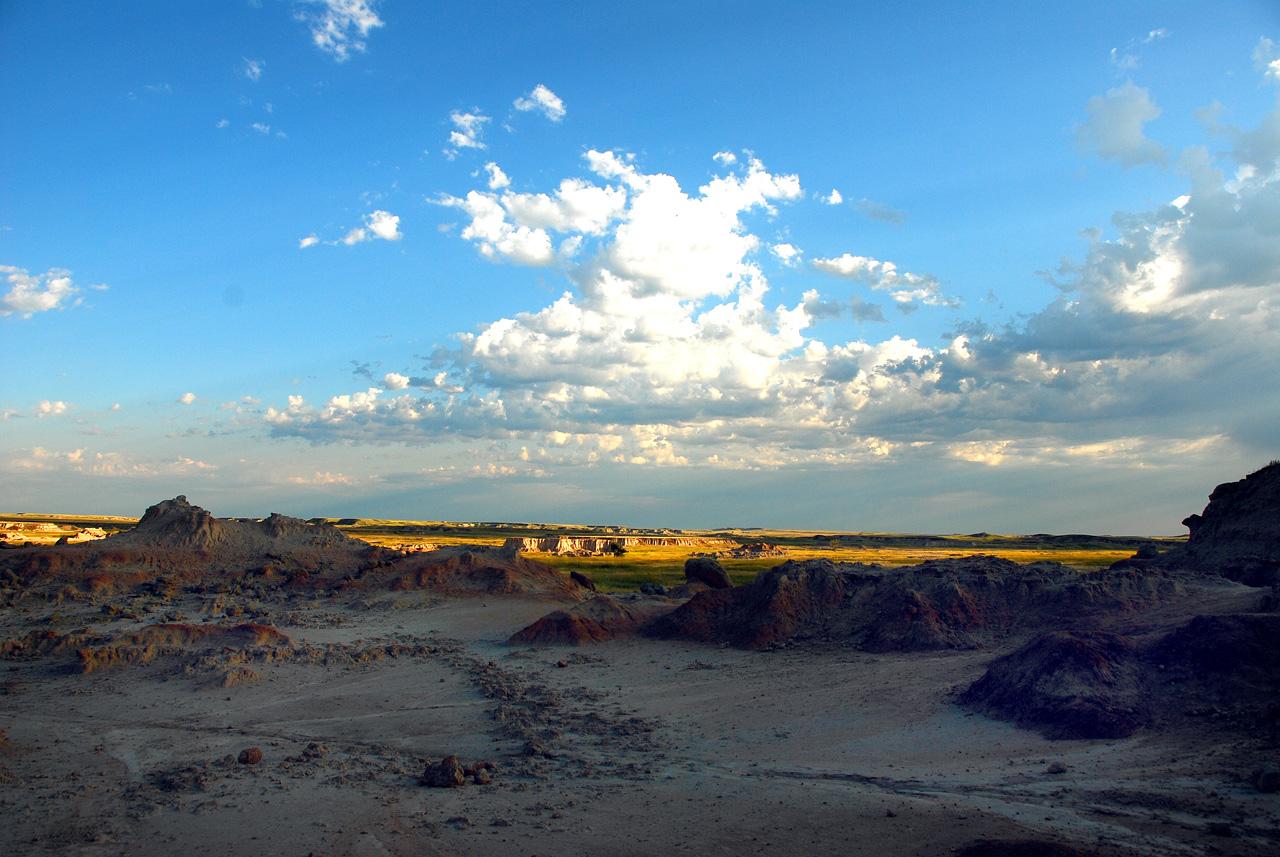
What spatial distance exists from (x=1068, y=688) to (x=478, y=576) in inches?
1070

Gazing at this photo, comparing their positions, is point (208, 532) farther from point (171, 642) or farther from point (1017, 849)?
point (1017, 849)

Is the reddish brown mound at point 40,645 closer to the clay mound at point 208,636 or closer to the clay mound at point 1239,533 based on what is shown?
the clay mound at point 208,636

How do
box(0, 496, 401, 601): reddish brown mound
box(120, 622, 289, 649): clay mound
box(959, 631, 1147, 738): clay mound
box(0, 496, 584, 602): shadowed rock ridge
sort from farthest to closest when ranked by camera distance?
box(0, 496, 584, 602): shadowed rock ridge, box(0, 496, 401, 601): reddish brown mound, box(120, 622, 289, 649): clay mound, box(959, 631, 1147, 738): clay mound

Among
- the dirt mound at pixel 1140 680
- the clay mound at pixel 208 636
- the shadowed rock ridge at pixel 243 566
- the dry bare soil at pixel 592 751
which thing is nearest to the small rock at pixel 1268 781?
the dry bare soil at pixel 592 751

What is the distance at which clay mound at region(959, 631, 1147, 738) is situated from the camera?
11.7 meters

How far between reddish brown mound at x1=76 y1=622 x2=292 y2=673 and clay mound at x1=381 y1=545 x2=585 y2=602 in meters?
11.7

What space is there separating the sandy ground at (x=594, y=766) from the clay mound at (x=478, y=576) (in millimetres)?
14309

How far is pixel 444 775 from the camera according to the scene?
10.6 meters

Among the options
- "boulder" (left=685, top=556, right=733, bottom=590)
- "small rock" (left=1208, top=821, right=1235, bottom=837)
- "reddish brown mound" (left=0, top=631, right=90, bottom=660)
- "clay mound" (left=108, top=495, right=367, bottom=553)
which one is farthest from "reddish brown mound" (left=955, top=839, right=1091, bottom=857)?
"clay mound" (left=108, top=495, right=367, bottom=553)

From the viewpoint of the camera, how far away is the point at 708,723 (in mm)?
14180

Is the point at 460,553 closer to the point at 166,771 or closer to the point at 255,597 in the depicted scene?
the point at 255,597

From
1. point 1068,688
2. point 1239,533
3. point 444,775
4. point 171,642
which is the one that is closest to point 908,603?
point 1068,688

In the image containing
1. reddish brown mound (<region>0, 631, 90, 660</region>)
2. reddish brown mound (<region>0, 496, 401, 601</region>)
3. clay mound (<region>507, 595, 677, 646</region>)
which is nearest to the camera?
reddish brown mound (<region>0, 631, 90, 660</region>)

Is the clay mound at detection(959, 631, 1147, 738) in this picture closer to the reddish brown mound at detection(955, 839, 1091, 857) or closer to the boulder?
the reddish brown mound at detection(955, 839, 1091, 857)
